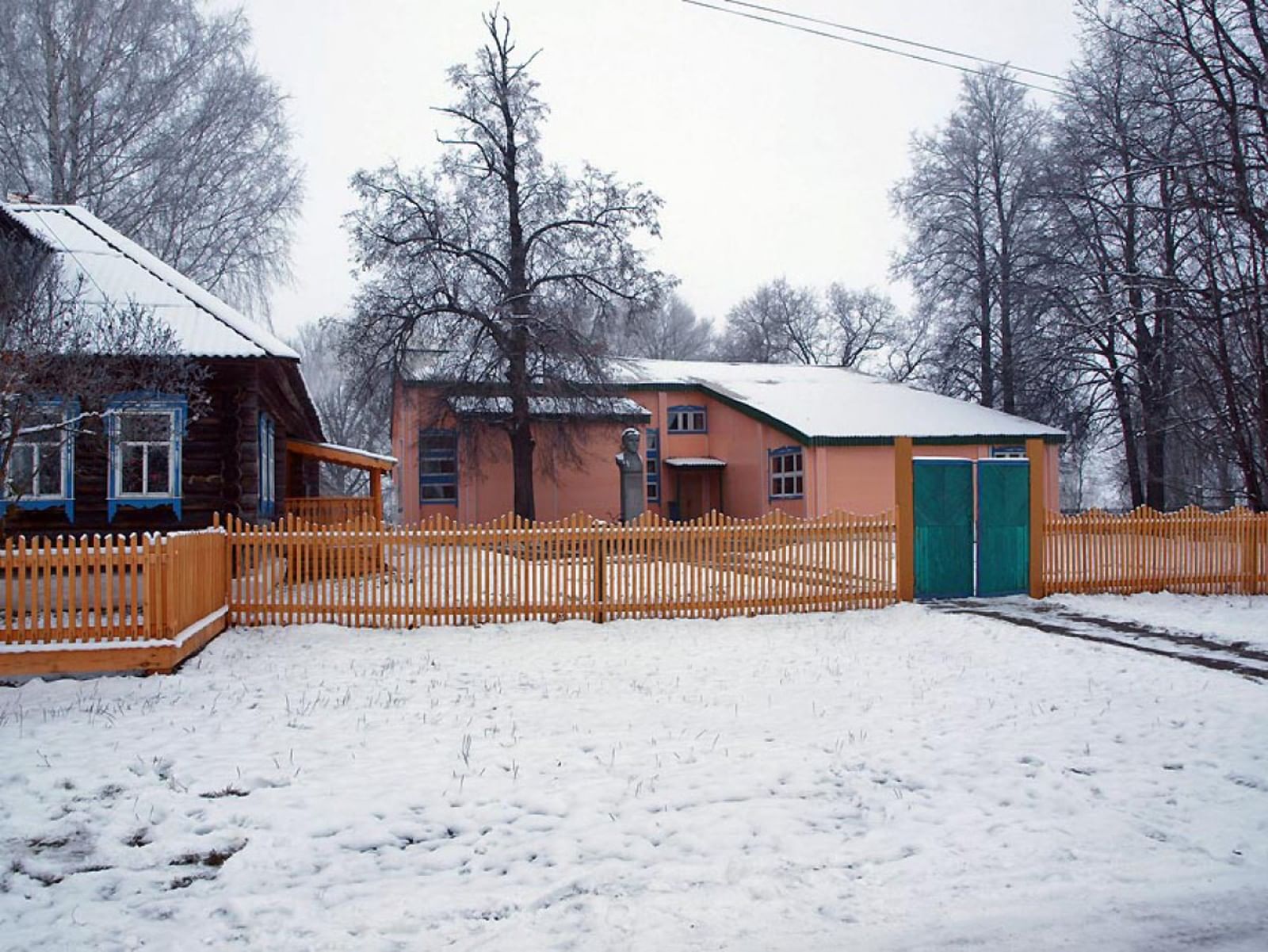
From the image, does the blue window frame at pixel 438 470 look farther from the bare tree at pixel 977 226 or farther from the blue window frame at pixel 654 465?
the bare tree at pixel 977 226

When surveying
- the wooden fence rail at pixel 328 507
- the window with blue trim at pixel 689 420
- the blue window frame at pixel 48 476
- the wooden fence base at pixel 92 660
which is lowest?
the wooden fence base at pixel 92 660

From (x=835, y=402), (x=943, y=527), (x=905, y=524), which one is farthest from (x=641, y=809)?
(x=835, y=402)

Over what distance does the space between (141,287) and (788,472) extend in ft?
65.9

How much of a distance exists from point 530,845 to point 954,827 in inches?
90.8

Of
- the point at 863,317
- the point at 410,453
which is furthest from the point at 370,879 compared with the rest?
the point at 863,317

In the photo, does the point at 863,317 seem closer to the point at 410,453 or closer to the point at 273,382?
the point at 410,453

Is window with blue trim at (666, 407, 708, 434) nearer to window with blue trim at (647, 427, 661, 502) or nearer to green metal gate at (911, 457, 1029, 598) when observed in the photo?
window with blue trim at (647, 427, 661, 502)

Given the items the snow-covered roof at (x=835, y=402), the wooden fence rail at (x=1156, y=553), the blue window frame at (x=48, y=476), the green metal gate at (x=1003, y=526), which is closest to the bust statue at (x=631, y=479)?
the snow-covered roof at (x=835, y=402)

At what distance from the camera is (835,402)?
32.3 metres

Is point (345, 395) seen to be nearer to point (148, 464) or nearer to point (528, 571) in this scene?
point (148, 464)

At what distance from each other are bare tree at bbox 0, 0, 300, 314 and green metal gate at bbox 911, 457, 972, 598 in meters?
22.6

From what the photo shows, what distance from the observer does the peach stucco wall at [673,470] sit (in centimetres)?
2827

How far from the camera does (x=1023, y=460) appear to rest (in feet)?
44.2

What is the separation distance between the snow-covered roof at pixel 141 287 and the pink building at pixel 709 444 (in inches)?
477
